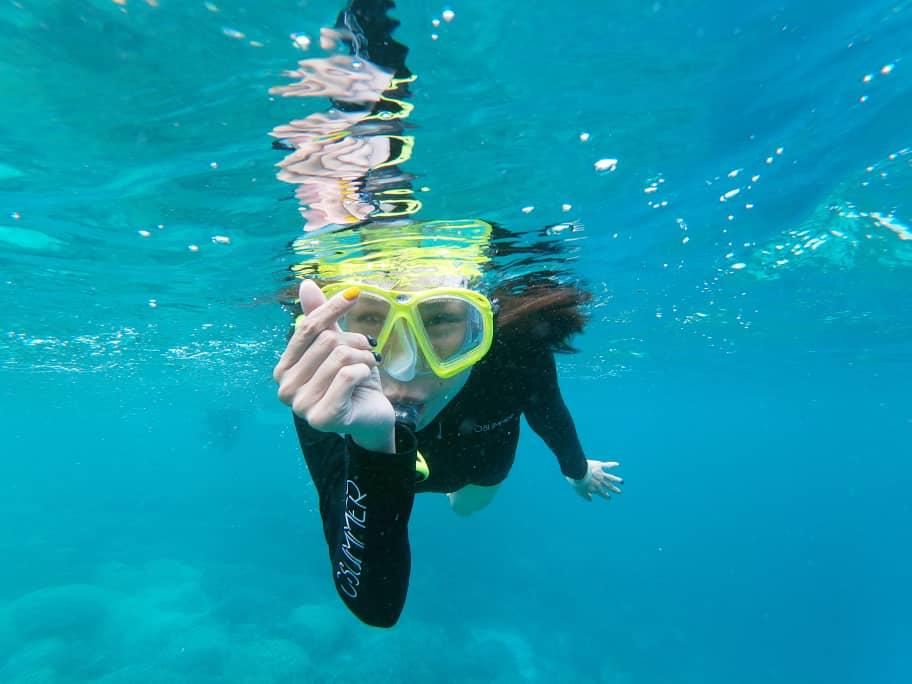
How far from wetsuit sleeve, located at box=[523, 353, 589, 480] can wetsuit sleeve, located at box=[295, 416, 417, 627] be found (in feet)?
8.94

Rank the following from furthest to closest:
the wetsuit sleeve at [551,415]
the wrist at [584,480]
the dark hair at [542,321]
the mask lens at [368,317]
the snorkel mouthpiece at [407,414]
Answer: the wrist at [584,480] < the wetsuit sleeve at [551,415] < the dark hair at [542,321] < the mask lens at [368,317] < the snorkel mouthpiece at [407,414]

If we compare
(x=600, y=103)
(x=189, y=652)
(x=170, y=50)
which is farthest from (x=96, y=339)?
(x=600, y=103)

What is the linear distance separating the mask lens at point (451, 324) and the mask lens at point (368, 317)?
288 millimetres

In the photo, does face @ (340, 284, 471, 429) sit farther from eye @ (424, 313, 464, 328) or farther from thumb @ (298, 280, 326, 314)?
thumb @ (298, 280, 326, 314)

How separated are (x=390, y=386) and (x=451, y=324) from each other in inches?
31.2

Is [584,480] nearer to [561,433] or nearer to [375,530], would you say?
[561,433]

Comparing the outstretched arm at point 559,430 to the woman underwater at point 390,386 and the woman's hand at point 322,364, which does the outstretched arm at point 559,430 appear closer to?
the woman underwater at point 390,386

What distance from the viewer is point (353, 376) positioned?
2.38 m

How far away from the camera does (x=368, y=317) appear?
400 centimetres

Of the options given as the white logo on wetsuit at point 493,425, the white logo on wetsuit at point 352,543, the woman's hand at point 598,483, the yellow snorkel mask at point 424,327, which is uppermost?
the yellow snorkel mask at point 424,327

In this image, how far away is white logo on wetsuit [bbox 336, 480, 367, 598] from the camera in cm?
314

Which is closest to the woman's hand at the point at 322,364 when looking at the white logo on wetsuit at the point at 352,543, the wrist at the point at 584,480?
the white logo on wetsuit at the point at 352,543

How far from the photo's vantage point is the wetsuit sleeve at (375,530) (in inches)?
119

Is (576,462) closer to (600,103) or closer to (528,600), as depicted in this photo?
(600,103)
